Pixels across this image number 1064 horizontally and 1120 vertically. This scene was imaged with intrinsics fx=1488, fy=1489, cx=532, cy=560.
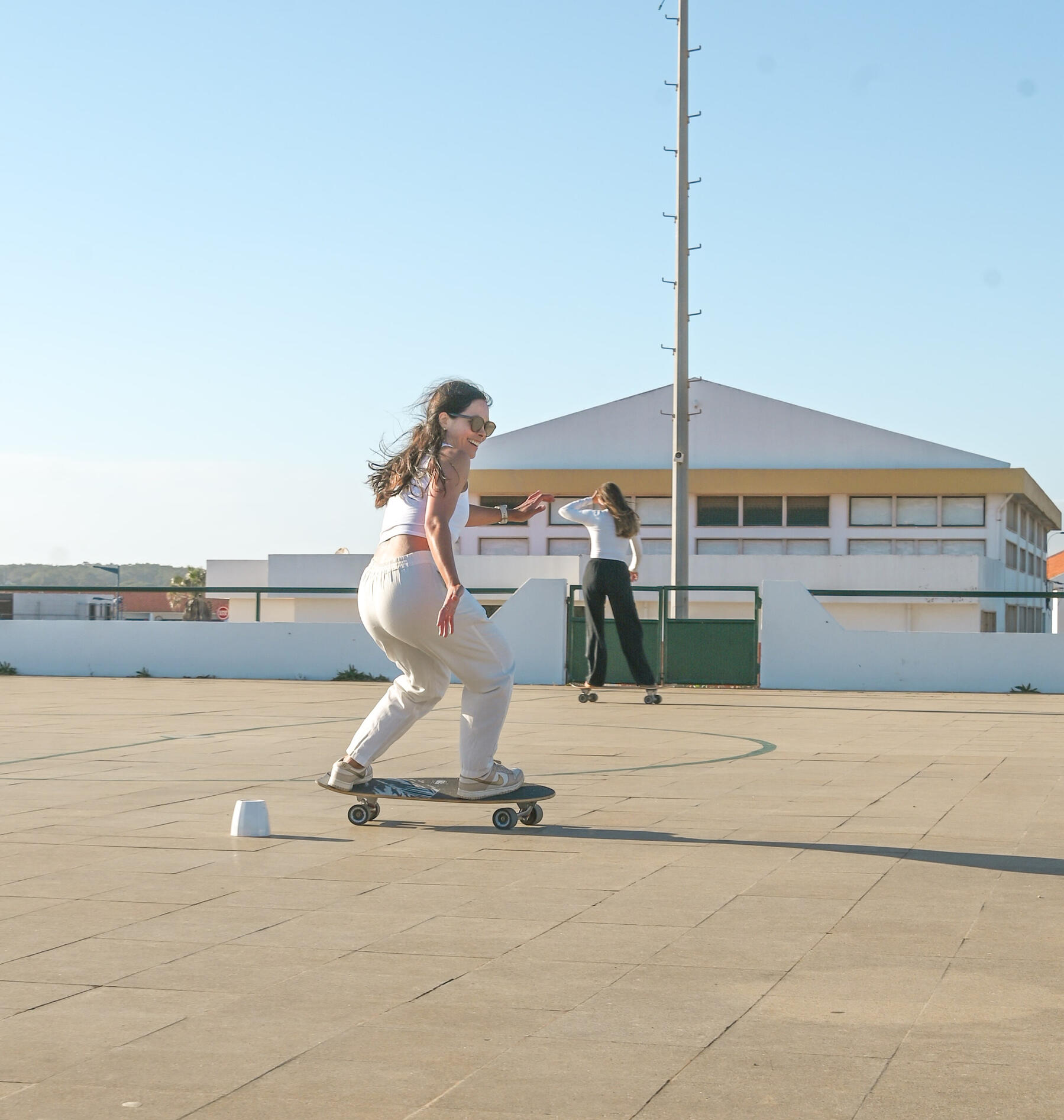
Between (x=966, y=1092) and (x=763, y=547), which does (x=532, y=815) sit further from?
(x=763, y=547)

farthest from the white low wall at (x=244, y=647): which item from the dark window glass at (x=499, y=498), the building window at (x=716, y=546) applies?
the building window at (x=716, y=546)

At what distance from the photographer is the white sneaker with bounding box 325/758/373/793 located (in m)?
6.40

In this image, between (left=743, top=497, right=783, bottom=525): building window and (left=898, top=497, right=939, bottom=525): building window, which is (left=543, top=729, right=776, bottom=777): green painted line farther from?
(left=898, top=497, right=939, bottom=525): building window

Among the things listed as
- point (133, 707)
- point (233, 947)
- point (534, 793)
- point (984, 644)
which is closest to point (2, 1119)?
point (233, 947)

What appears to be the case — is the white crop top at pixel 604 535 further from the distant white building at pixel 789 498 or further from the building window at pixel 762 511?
the building window at pixel 762 511

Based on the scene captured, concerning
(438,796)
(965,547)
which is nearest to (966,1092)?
(438,796)

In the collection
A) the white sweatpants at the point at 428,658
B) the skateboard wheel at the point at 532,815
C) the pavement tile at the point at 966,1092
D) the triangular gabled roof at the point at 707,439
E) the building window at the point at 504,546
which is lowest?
the pavement tile at the point at 966,1092

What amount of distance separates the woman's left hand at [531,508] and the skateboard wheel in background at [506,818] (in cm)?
143

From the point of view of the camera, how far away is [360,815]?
6.42m

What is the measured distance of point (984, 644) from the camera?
56.5 ft

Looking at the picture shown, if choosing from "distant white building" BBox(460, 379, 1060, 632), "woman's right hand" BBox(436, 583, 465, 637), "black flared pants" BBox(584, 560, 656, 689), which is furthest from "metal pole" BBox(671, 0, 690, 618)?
"distant white building" BBox(460, 379, 1060, 632)

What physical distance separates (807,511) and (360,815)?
2118 inches

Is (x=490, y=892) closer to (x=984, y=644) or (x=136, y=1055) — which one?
(x=136, y=1055)

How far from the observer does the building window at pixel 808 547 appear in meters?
58.2
